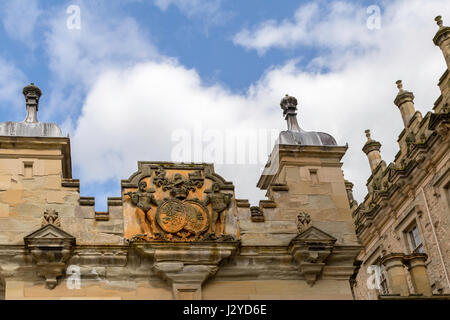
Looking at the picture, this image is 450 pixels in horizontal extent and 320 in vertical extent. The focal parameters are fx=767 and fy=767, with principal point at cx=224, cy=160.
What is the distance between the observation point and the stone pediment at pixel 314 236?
528 inches

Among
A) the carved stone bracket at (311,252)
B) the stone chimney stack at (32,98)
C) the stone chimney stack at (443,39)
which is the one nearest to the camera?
the carved stone bracket at (311,252)

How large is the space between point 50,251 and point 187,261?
228 cm

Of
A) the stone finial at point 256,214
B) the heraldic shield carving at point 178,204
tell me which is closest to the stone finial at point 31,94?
the heraldic shield carving at point 178,204

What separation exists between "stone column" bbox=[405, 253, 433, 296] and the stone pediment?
171 centimetres

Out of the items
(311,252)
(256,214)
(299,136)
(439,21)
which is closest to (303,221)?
(311,252)

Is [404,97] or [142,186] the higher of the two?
[404,97]

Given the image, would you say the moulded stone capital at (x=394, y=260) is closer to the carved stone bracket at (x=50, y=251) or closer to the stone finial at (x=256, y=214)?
the stone finial at (x=256, y=214)

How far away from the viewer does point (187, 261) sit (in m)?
13.0

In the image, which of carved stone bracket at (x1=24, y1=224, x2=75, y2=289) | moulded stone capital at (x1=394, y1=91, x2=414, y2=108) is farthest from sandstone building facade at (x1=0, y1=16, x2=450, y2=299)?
moulded stone capital at (x1=394, y1=91, x2=414, y2=108)

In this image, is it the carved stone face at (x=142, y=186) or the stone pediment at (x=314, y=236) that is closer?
the stone pediment at (x=314, y=236)

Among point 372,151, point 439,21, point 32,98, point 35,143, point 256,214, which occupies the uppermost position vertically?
point 439,21

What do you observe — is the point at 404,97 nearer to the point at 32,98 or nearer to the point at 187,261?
the point at 32,98
